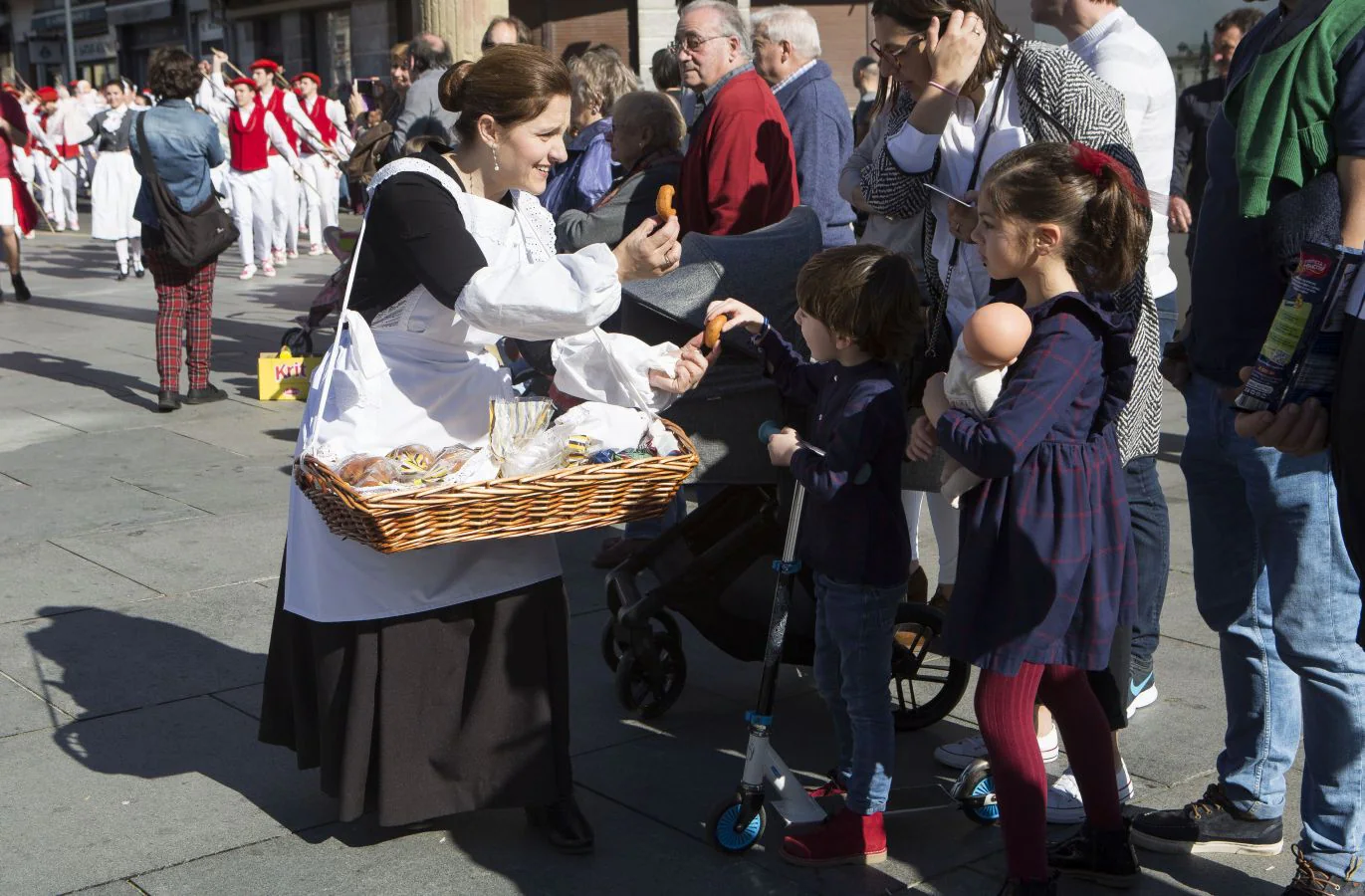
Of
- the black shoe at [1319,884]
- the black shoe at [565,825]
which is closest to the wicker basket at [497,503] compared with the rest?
the black shoe at [565,825]

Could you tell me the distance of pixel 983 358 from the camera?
9.41 feet

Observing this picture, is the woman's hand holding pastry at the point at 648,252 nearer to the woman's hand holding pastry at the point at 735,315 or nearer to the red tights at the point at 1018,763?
the woman's hand holding pastry at the point at 735,315

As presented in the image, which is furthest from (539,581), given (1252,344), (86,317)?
(86,317)

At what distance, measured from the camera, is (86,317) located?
12570mm

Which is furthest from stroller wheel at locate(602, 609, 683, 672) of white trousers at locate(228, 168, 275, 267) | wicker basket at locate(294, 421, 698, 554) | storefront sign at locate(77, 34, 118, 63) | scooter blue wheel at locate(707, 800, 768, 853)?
storefront sign at locate(77, 34, 118, 63)

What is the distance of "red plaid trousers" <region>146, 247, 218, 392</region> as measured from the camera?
873cm

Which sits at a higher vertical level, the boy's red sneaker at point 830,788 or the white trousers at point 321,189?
the white trousers at point 321,189

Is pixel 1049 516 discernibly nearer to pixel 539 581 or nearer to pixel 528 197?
pixel 539 581

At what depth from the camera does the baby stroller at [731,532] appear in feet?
12.6

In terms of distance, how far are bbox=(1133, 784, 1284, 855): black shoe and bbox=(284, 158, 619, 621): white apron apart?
1.51 metres

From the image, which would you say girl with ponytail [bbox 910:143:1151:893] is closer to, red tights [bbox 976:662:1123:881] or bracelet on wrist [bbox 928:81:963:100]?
red tights [bbox 976:662:1123:881]

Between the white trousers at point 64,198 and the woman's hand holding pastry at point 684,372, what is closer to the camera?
the woman's hand holding pastry at point 684,372

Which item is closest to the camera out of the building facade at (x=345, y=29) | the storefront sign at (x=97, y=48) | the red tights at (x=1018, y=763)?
the red tights at (x=1018, y=763)

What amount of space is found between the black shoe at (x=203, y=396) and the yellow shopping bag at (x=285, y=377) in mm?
260
